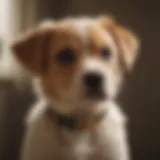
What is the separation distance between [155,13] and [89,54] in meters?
0.46

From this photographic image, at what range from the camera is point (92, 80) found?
86 cm

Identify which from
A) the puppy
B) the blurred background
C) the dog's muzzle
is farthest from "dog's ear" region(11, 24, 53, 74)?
the blurred background

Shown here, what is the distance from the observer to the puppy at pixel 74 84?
897mm

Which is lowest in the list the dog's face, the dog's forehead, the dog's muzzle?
the dog's muzzle

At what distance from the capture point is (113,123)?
96 centimetres

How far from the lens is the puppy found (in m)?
0.90

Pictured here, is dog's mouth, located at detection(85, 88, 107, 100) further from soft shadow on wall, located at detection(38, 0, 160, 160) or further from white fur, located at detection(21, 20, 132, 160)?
soft shadow on wall, located at detection(38, 0, 160, 160)

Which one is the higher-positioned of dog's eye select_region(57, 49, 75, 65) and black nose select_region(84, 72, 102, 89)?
dog's eye select_region(57, 49, 75, 65)

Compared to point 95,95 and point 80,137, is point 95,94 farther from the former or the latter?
point 80,137

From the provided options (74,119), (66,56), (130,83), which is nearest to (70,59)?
(66,56)

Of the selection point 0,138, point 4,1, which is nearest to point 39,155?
point 0,138

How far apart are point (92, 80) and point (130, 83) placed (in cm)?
48

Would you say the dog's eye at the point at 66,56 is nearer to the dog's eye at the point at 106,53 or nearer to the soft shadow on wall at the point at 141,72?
the dog's eye at the point at 106,53

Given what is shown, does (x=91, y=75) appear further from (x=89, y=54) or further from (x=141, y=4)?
(x=141, y=4)
